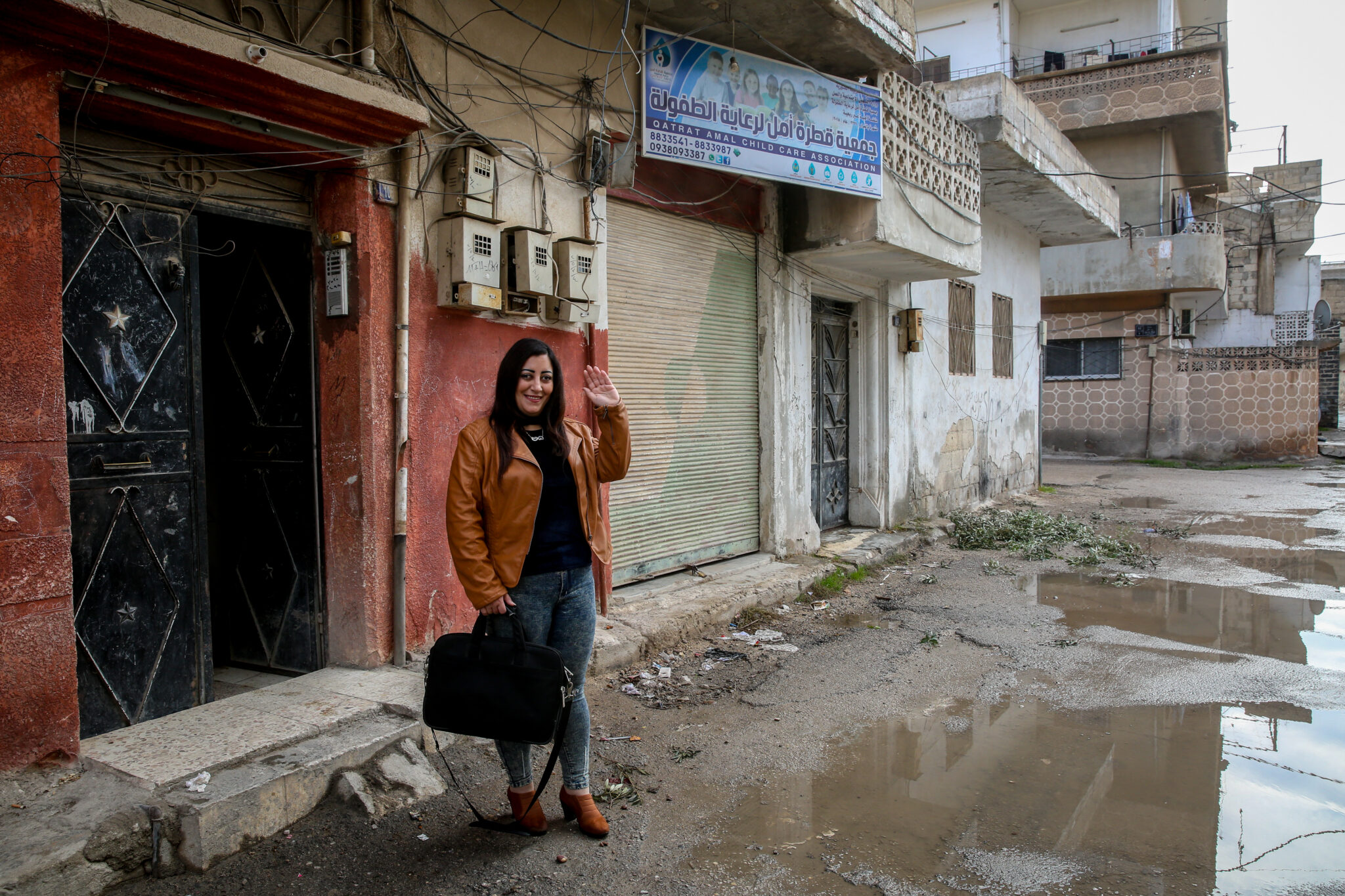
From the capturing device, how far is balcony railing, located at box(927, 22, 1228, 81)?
20859 mm

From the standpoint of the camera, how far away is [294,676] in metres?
4.45

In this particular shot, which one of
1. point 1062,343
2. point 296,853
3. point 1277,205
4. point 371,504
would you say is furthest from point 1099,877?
point 1277,205

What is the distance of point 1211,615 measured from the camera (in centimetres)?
648

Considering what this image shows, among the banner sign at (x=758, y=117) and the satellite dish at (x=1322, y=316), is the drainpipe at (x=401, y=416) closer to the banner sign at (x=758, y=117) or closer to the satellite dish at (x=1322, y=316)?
the banner sign at (x=758, y=117)

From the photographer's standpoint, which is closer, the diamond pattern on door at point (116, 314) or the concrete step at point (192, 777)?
the concrete step at point (192, 777)

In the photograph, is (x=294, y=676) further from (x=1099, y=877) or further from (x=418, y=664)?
(x=1099, y=877)

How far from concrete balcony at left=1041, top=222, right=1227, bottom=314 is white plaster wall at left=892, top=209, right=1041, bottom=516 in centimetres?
491

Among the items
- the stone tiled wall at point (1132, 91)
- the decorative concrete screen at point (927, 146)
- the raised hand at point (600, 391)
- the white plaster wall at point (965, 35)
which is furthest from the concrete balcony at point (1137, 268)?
the raised hand at point (600, 391)

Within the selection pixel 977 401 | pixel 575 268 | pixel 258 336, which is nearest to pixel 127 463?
pixel 258 336

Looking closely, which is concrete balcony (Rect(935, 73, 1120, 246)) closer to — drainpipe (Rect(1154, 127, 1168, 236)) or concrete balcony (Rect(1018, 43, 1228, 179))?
concrete balcony (Rect(1018, 43, 1228, 179))

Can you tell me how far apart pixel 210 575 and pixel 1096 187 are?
13.6 metres

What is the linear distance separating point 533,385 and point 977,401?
415 inches

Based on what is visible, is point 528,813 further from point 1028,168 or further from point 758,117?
Answer: point 1028,168

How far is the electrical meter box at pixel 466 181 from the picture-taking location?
14.8ft
